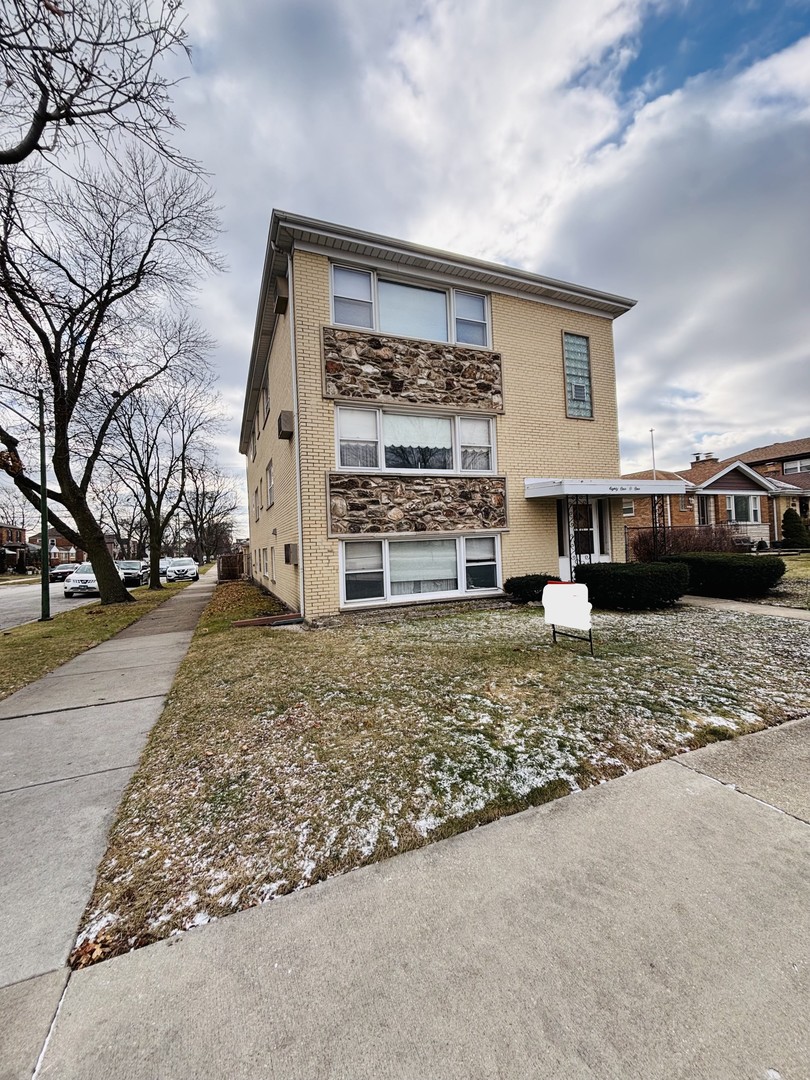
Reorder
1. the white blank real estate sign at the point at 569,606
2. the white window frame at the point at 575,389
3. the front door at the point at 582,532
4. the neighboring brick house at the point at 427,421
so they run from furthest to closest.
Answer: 1. the white window frame at the point at 575,389
2. the front door at the point at 582,532
3. the neighboring brick house at the point at 427,421
4. the white blank real estate sign at the point at 569,606

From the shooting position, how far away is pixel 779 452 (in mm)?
34750

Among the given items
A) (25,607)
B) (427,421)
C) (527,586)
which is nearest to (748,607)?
(527,586)

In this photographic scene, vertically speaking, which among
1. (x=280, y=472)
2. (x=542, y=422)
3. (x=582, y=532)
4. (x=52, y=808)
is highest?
(x=542, y=422)

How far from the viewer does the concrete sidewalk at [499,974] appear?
1334mm

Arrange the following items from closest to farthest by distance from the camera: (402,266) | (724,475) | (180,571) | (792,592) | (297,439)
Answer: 1. (297,439)
2. (402,266)
3. (792,592)
4. (724,475)
5. (180,571)

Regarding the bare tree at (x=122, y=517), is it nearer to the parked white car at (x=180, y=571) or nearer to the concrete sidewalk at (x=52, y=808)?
the parked white car at (x=180, y=571)

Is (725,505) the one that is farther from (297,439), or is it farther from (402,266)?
(297,439)

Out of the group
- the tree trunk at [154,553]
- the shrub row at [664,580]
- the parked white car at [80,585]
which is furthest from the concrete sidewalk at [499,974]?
the tree trunk at [154,553]

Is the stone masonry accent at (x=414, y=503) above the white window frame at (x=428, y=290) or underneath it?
underneath

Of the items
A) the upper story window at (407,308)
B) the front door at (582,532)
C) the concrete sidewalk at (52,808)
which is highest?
the upper story window at (407,308)

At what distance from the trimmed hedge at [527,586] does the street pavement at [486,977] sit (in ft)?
24.5

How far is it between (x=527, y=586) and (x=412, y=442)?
3977mm

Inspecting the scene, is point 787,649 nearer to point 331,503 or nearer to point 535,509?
point 535,509

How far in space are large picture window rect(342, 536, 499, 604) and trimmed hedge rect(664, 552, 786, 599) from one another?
14.5 feet
